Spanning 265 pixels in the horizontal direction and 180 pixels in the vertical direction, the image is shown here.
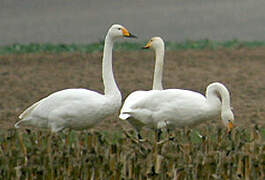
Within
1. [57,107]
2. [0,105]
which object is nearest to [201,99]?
[57,107]

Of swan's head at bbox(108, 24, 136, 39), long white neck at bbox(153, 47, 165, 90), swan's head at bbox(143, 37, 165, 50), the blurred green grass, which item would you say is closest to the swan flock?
swan's head at bbox(108, 24, 136, 39)

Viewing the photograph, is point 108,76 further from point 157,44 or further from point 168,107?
point 157,44

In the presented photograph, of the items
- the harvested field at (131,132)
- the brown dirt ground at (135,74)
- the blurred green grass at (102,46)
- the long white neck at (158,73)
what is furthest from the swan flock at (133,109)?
the blurred green grass at (102,46)

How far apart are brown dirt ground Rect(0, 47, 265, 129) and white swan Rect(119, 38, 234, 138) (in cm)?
253

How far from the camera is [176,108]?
31.1 feet

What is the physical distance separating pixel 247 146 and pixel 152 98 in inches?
101

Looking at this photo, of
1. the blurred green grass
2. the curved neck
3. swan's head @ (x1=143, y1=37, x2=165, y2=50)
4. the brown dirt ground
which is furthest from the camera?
the blurred green grass

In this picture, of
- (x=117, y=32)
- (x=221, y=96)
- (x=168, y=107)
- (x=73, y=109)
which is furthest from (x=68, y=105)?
(x=221, y=96)

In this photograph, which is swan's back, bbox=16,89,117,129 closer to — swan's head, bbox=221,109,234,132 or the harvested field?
the harvested field

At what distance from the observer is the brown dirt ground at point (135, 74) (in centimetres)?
1446

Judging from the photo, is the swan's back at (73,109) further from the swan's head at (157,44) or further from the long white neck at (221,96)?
the swan's head at (157,44)

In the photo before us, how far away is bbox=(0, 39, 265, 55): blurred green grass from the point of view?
75.0ft

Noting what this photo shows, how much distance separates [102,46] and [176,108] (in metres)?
13.9

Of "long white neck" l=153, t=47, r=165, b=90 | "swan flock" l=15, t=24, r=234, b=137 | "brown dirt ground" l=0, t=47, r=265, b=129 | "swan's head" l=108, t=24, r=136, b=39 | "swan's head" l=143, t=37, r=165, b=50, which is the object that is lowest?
"brown dirt ground" l=0, t=47, r=265, b=129
